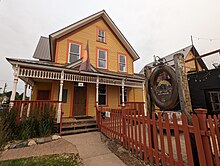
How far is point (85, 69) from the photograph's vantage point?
24.4ft

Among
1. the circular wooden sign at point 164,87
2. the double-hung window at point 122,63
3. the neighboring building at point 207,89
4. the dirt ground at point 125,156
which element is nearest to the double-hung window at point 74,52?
the double-hung window at point 122,63

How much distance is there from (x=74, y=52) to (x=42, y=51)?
5.26 m

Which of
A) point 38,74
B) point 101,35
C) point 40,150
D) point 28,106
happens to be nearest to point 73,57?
point 38,74

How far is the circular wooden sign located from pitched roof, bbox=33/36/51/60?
436 inches

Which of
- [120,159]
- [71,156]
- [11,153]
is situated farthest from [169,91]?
[11,153]

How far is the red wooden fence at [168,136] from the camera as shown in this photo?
1.80m

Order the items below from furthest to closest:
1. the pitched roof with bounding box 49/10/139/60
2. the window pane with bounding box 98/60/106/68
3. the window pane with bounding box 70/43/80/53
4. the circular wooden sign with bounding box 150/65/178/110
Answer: the window pane with bounding box 98/60/106/68 < the window pane with bounding box 70/43/80/53 < the pitched roof with bounding box 49/10/139/60 < the circular wooden sign with bounding box 150/65/178/110

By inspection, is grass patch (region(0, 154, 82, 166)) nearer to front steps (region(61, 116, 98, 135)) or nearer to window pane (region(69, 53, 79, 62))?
front steps (region(61, 116, 98, 135))

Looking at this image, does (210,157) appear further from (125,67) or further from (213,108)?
(125,67)

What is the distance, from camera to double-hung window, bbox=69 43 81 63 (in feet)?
31.2

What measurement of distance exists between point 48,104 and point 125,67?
826 cm

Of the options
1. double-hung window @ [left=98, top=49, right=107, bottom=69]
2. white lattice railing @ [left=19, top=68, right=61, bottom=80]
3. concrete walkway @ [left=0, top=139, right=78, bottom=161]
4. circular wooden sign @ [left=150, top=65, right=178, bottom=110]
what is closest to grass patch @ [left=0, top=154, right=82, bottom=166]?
concrete walkway @ [left=0, top=139, right=78, bottom=161]

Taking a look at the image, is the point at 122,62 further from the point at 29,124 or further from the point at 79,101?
the point at 29,124

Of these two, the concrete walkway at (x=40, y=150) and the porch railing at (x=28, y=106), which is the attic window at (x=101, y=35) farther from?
the concrete walkway at (x=40, y=150)
